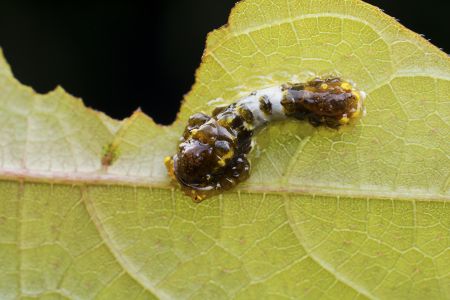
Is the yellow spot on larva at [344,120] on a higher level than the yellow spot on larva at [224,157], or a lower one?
higher

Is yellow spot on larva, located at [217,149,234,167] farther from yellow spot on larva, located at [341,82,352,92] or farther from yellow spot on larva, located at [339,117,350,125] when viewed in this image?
yellow spot on larva, located at [341,82,352,92]

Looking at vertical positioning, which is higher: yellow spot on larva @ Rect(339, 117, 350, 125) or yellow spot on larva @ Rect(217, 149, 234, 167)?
yellow spot on larva @ Rect(339, 117, 350, 125)

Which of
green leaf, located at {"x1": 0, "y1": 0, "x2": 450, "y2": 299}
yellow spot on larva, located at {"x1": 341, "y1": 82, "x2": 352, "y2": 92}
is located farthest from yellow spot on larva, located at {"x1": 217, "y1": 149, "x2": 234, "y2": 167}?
yellow spot on larva, located at {"x1": 341, "y1": 82, "x2": 352, "y2": 92}

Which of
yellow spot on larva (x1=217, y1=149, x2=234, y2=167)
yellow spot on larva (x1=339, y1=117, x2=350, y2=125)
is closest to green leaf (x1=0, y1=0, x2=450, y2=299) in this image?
yellow spot on larva (x1=339, y1=117, x2=350, y2=125)

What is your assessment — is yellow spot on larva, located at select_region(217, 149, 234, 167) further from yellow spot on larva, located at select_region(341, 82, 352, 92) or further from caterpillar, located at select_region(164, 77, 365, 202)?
yellow spot on larva, located at select_region(341, 82, 352, 92)

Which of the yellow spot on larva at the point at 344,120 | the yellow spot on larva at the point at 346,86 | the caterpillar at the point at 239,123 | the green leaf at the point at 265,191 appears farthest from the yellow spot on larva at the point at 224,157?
the yellow spot on larva at the point at 346,86

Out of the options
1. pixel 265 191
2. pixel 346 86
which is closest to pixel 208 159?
pixel 265 191

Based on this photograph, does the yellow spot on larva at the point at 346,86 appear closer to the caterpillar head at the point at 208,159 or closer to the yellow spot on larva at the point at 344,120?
the yellow spot on larva at the point at 344,120
